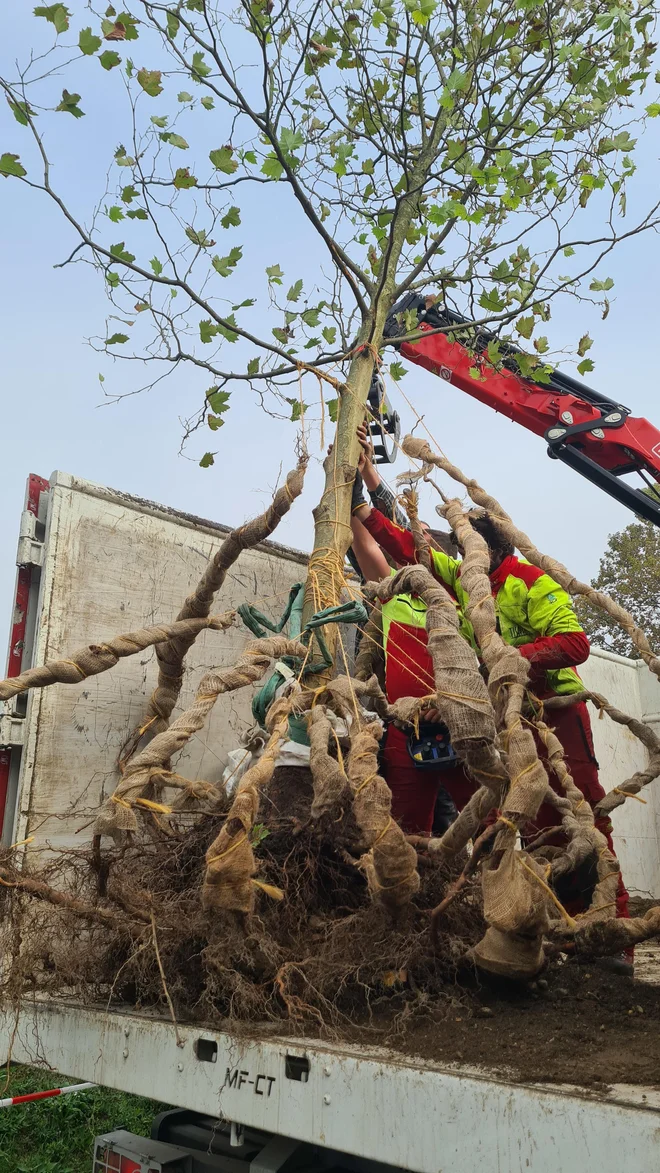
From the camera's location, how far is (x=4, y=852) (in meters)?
1.99

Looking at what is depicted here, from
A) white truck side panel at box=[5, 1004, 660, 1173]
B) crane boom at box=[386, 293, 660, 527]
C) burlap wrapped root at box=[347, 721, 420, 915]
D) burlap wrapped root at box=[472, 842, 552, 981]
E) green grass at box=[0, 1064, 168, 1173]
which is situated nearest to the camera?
white truck side panel at box=[5, 1004, 660, 1173]

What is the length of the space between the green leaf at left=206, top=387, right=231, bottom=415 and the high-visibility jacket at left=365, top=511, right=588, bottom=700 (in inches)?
26.4

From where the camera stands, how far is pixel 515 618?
3156mm

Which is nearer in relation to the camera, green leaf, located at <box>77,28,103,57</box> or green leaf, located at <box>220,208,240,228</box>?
green leaf, located at <box>77,28,103,57</box>

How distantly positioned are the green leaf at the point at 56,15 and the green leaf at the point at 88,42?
10 cm

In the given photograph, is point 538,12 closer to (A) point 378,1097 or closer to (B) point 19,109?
(B) point 19,109

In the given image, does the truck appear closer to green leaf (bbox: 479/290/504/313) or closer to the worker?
the worker

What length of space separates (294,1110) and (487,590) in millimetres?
1118

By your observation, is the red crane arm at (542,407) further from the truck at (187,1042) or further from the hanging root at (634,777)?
the hanging root at (634,777)

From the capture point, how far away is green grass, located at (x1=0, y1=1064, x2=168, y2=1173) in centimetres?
301

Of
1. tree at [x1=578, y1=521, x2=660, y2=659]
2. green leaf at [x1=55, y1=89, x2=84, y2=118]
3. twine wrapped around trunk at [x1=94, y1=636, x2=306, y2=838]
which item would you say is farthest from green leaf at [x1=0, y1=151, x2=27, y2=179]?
tree at [x1=578, y1=521, x2=660, y2=659]

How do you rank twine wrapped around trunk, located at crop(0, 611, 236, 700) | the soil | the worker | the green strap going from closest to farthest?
the soil < twine wrapped around trunk, located at crop(0, 611, 236, 700) < the green strap < the worker

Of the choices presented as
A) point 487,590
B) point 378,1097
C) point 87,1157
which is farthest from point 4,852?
point 87,1157

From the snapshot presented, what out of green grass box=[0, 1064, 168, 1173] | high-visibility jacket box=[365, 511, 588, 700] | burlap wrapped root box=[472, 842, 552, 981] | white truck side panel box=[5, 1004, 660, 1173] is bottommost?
green grass box=[0, 1064, 168, 1173]
